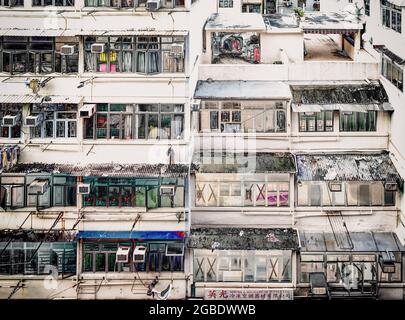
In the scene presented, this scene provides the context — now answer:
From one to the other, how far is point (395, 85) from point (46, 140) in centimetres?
265

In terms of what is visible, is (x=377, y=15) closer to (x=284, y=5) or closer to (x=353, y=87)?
(x=353, y=87)

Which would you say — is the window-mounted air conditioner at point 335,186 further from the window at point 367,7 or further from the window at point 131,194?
the window at point 367,7

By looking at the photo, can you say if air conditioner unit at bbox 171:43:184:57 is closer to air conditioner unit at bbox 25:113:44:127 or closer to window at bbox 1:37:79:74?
window at bbox 1:37:79:74

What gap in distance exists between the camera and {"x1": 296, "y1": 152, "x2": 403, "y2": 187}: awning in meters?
4.20

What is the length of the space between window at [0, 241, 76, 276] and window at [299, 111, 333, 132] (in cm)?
201

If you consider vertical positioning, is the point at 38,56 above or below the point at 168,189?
above

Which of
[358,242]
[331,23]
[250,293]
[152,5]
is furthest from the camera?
[331,23]

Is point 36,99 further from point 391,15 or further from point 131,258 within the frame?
point 391,15

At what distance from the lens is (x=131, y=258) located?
396 centimetres

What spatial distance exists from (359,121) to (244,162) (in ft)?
3.31

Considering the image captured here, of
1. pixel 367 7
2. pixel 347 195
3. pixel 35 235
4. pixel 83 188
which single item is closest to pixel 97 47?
pixel 83 188

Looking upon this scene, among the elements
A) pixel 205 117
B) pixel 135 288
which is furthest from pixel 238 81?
pixel 135 288

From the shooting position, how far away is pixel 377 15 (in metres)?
4.64

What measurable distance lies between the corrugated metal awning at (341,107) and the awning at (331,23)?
0.96 metres
